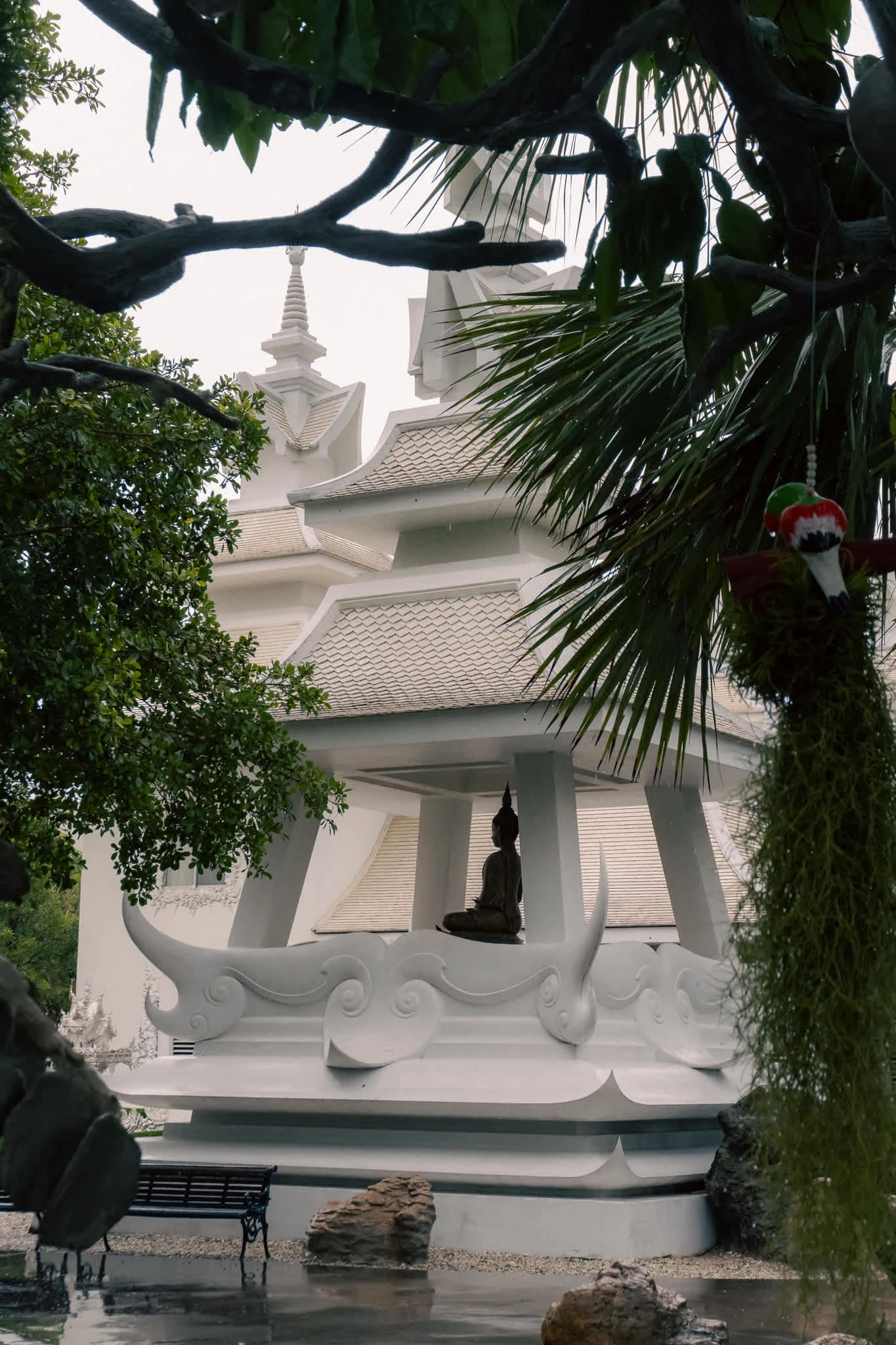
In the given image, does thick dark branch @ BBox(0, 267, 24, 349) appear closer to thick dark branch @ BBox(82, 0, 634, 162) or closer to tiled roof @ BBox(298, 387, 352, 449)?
thick dark branch @ BBox(82, 0, 634, 162)

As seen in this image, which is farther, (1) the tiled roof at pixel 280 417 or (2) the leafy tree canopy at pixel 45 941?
(2) the leafy tree canopy at pixel 45 941

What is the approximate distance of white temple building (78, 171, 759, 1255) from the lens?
488 inches

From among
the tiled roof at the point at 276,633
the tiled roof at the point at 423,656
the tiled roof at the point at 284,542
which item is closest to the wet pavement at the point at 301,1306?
the tiled roof at the point at 423,656

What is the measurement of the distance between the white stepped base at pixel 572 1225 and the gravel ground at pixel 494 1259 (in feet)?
0.25

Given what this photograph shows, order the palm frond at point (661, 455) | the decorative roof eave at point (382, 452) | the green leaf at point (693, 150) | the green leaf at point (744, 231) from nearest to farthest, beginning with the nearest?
the green leaf at point (693, 150) < the green leaf at point (744, 231) < the palm frond at point (661, 455) < the decorative roof eave at point (382, 452)

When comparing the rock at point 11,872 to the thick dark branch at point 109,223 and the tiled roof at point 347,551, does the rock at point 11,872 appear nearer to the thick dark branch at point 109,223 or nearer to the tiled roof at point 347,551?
the thick dark branch at point 109,223

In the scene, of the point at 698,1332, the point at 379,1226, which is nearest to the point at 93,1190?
the point at 698,1332

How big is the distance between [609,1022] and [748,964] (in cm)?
984

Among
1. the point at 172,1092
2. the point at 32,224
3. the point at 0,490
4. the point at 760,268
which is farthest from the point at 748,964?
the point at 172,1092

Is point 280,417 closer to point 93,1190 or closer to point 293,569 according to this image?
point 293,569

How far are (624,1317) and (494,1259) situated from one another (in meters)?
3.75

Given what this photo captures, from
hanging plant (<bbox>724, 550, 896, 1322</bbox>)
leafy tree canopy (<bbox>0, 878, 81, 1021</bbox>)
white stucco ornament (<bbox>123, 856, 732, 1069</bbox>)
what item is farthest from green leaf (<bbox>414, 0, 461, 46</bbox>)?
leafy tree canopy (<bbox>0, 878, 81, 1021</bbox>)

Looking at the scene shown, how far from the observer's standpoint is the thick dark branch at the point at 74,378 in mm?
3186

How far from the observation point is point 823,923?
10.8 feet
